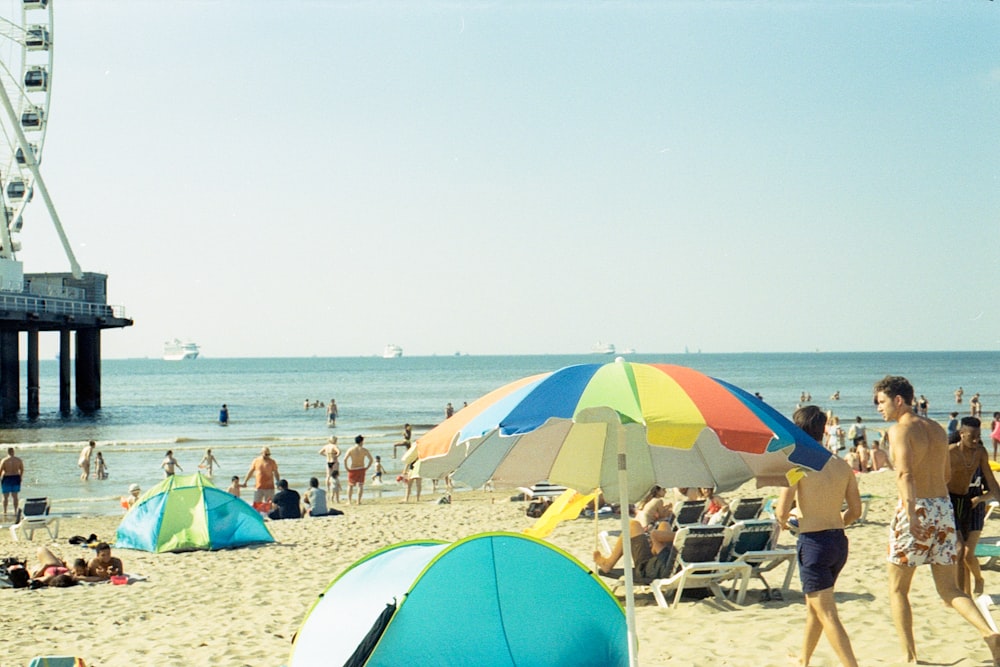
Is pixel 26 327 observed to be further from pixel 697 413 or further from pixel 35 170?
pixel 697 413

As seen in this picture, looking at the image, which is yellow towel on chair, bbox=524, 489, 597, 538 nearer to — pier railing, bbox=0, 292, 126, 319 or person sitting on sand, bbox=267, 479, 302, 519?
person sitting on sand, bbox=267, 479, 302, 519

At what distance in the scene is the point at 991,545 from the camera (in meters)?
7.26

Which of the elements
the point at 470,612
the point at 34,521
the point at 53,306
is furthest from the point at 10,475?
the point at 53,306

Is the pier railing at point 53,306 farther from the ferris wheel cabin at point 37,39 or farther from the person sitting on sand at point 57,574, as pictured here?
the person sitting on sand at point 57,574

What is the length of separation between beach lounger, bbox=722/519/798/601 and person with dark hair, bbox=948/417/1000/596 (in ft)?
5.31

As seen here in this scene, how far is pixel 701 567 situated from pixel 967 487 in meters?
1.93

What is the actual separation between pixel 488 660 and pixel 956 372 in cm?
9860

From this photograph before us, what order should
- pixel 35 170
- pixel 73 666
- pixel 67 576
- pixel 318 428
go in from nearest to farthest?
1. pixel 73 666
2. pixel 67 576
3. pixel 318 428
4. pixel 35 170

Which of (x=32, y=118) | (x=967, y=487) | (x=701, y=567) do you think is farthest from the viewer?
(x=32, y=118)

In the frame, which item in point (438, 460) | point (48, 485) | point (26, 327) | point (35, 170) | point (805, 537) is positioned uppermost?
point (35, 170)

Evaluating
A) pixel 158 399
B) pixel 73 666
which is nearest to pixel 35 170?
pixel 158 399

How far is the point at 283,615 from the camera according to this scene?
7.38 meters

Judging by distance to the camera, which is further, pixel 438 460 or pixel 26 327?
pixel 26 327

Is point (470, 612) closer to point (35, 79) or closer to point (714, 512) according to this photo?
point (714, 512)
